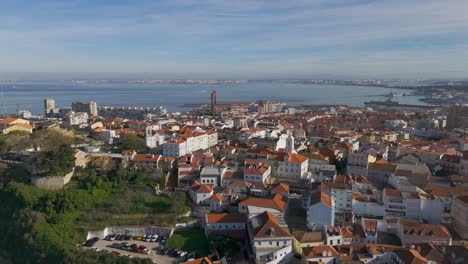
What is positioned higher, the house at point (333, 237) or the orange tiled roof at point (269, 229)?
the orange tiled roof at point (269, 229)

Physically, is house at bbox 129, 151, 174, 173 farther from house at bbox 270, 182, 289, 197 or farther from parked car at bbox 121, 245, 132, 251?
house at bbox 270, 182, 289, 197

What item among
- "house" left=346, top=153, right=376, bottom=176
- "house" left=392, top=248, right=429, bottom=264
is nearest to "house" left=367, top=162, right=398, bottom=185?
"house" left=346, top=153, right=376, bottom=176

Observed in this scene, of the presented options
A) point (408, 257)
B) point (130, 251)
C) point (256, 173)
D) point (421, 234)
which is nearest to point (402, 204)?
point (421, 234)

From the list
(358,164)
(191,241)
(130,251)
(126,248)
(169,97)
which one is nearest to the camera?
(130,251)

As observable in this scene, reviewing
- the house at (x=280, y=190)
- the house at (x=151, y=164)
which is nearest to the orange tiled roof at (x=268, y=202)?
the house at (x=280, y=190)

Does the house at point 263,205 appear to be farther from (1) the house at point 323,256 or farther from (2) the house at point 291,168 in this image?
(2) the house at point 291,168

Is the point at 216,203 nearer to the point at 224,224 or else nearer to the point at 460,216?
the point at 224,224
